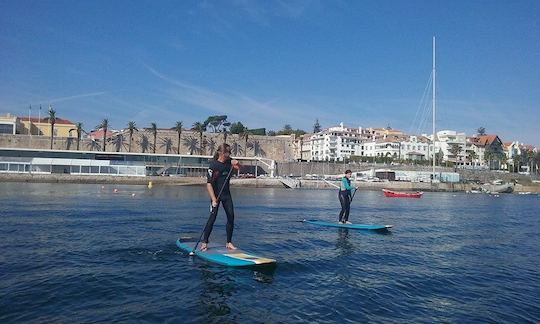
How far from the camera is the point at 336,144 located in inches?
6142

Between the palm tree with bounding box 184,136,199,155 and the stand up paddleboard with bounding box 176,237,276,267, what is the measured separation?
347 ft

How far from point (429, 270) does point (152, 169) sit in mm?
88487

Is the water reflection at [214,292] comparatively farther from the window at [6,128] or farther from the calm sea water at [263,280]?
the window at [6,128]

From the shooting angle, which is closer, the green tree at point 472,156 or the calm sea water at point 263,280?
the calm sea water at point 263,280

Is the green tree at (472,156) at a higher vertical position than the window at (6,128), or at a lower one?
lower

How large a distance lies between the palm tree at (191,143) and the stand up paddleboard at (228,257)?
10577 centimetres

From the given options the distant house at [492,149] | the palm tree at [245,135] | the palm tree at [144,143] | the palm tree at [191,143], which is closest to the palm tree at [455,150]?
the distant house at [492,149]

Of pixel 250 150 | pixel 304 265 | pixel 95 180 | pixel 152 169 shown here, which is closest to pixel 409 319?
pixel 304 265

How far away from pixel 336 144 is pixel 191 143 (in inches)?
2411

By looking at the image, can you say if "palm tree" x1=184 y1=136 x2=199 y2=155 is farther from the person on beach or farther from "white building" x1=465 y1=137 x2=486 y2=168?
the person on beach

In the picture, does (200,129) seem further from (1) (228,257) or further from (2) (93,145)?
(1) (228,257)

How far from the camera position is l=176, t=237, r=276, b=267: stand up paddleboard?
942 centimetres

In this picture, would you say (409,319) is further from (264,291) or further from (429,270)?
(429,270)

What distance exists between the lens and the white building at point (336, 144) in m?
156
